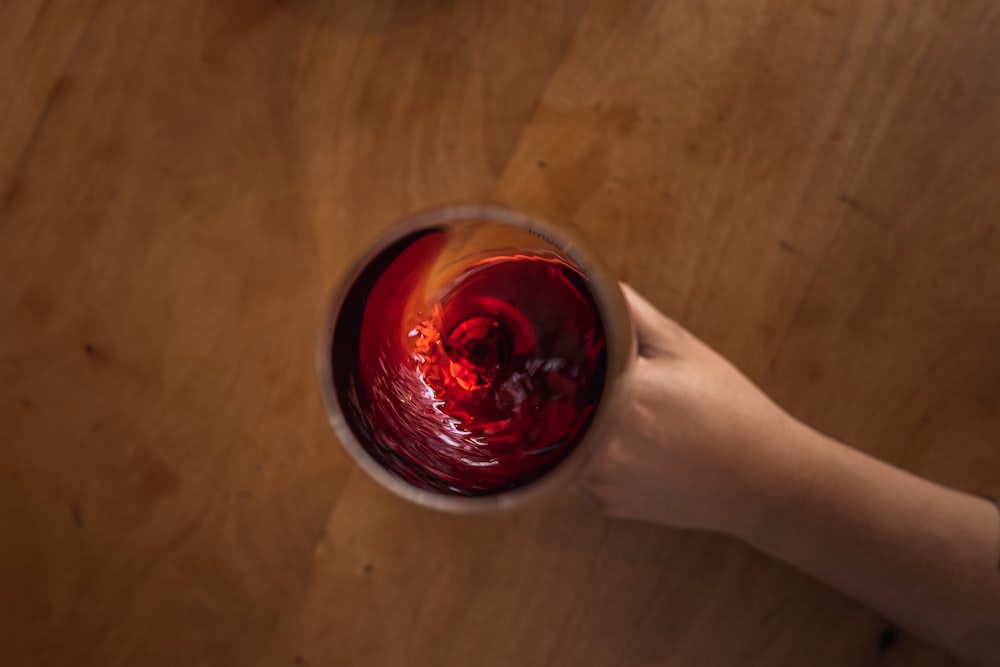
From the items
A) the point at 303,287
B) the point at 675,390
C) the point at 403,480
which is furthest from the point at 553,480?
the point at 303,287

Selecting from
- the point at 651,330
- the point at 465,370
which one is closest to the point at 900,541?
the point at 651,330

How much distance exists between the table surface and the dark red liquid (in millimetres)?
177

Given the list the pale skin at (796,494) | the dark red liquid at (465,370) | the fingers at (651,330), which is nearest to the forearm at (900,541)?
the pale skin at (796,494)

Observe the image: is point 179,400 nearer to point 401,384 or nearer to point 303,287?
point 303,287

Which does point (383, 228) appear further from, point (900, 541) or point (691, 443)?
point (900, 541)

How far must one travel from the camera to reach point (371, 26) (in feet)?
1.98

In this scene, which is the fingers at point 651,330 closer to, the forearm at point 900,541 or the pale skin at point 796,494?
the pale skin at point 796,494

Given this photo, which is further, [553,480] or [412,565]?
[412,565]

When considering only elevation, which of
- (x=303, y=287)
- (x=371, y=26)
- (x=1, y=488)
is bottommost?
(x=1, y=488)

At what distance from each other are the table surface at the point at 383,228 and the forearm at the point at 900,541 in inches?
1.4

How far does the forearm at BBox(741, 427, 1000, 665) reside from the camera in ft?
1.86

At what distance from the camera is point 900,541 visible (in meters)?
0.57

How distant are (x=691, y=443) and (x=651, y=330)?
3.6 inches

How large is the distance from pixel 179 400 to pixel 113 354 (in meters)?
0.07
